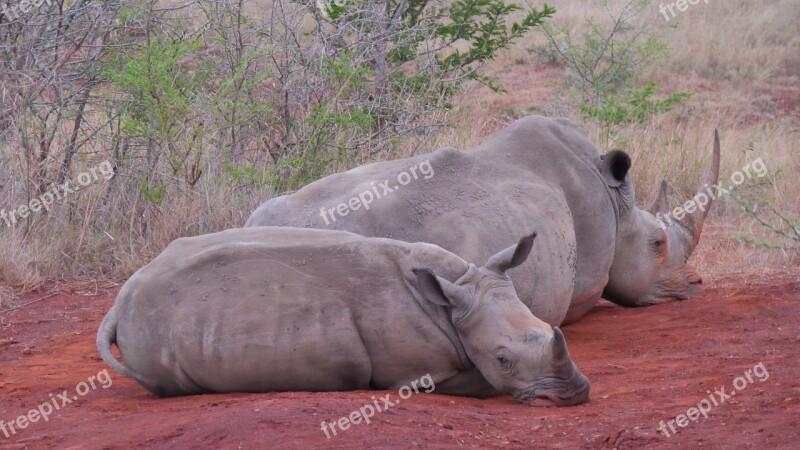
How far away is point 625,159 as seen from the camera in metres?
8.28

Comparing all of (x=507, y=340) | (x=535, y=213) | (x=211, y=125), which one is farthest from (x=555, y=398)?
(x=211, y=125)

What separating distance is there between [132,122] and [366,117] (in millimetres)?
2092

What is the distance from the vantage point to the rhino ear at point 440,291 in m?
5.98

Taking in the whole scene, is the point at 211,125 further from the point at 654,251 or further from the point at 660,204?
the point at 654,251

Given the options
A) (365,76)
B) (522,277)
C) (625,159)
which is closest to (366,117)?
(365,76)

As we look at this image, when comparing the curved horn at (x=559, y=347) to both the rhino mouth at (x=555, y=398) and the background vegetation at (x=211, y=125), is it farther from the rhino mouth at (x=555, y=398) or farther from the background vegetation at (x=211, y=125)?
the background vegetation at (x=211, y=125)

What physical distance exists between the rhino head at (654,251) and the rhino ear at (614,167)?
3cm

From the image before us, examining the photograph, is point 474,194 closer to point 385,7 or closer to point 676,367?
point 676,367

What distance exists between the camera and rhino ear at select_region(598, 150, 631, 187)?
27.2 ft

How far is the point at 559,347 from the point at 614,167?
9.38 feet

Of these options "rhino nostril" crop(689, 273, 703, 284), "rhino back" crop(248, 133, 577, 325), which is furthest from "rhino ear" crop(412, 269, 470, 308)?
"rhino nostril" crop(689, 273, 703, 284)

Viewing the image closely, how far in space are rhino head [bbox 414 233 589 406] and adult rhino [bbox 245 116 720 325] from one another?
83cm

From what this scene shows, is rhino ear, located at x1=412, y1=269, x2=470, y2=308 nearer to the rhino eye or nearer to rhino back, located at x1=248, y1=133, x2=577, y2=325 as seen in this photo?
the rhino eye

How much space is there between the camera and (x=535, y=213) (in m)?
7.48
